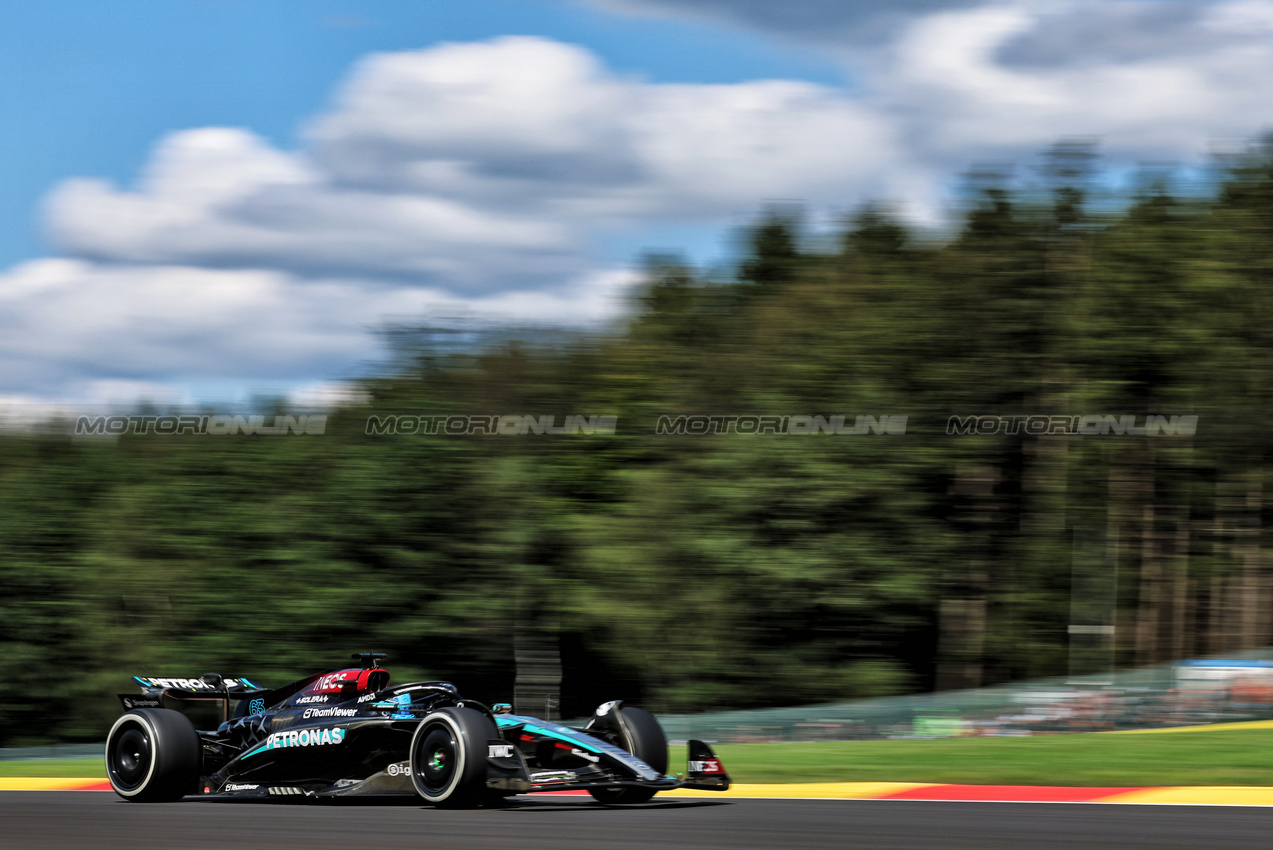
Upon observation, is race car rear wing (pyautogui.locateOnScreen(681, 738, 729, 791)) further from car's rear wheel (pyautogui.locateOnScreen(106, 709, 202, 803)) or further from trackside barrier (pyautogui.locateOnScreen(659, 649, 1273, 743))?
trackside barrier (pyautogui.locateOnScreen(659, 649, 1273, 743))

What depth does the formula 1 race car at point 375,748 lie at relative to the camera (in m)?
9.52

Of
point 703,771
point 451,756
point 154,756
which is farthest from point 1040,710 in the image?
point 154,756

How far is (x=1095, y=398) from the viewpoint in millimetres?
30109

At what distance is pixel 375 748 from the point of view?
10.2 metres

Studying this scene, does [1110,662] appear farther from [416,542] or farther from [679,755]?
[679,755]

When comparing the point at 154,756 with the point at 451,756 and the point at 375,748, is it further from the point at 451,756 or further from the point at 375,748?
the point at 451,756

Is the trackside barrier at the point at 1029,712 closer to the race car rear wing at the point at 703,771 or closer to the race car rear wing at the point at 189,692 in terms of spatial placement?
the race car rear wing at the point at 189,692

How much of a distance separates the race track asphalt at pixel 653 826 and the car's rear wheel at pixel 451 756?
14 cm

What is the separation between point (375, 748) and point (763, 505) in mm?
21405

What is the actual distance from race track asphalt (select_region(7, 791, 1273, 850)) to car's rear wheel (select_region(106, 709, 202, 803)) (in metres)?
0.20

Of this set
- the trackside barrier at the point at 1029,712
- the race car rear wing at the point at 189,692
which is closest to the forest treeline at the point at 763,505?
the trackside barrier at the point at 1029,712

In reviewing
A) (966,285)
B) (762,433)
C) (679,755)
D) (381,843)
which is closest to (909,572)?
(762,433)

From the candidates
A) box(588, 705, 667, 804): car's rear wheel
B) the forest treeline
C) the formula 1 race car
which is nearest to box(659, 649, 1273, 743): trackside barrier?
box(588, 705, 667, 804): car's rear wheel

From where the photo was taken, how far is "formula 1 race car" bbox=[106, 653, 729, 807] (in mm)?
9523
